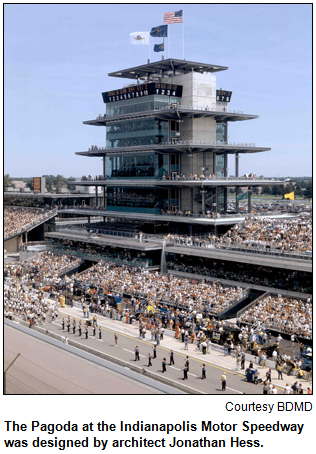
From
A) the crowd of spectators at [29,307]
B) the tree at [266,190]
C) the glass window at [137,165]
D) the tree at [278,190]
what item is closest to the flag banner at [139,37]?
the glass window at [137,165]

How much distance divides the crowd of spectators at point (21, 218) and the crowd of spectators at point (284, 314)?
160 feet

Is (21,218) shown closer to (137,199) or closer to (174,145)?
(137,199)

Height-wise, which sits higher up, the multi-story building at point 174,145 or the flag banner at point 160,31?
the flag banner at point 160,31

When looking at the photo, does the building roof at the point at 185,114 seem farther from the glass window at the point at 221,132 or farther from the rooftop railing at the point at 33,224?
the rooftop railing at the point at 33,224

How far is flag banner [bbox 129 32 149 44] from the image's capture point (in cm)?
6031

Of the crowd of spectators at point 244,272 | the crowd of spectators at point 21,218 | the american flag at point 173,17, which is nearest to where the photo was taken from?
the crowd of spectators at point 244,272

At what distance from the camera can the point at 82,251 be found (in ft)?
205

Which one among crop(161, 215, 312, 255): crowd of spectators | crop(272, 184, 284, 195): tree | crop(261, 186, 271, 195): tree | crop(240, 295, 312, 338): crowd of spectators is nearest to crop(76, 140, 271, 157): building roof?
crop(161, 215, 312, 255): crowd of spectators

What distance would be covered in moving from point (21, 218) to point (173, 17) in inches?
1684

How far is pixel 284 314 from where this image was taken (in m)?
36.8

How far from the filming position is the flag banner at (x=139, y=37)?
60312mm

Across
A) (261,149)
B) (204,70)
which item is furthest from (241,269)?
(204,70)

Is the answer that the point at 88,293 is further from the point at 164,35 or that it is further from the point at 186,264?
the point at 164,35

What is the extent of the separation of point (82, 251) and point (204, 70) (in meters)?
26.2
